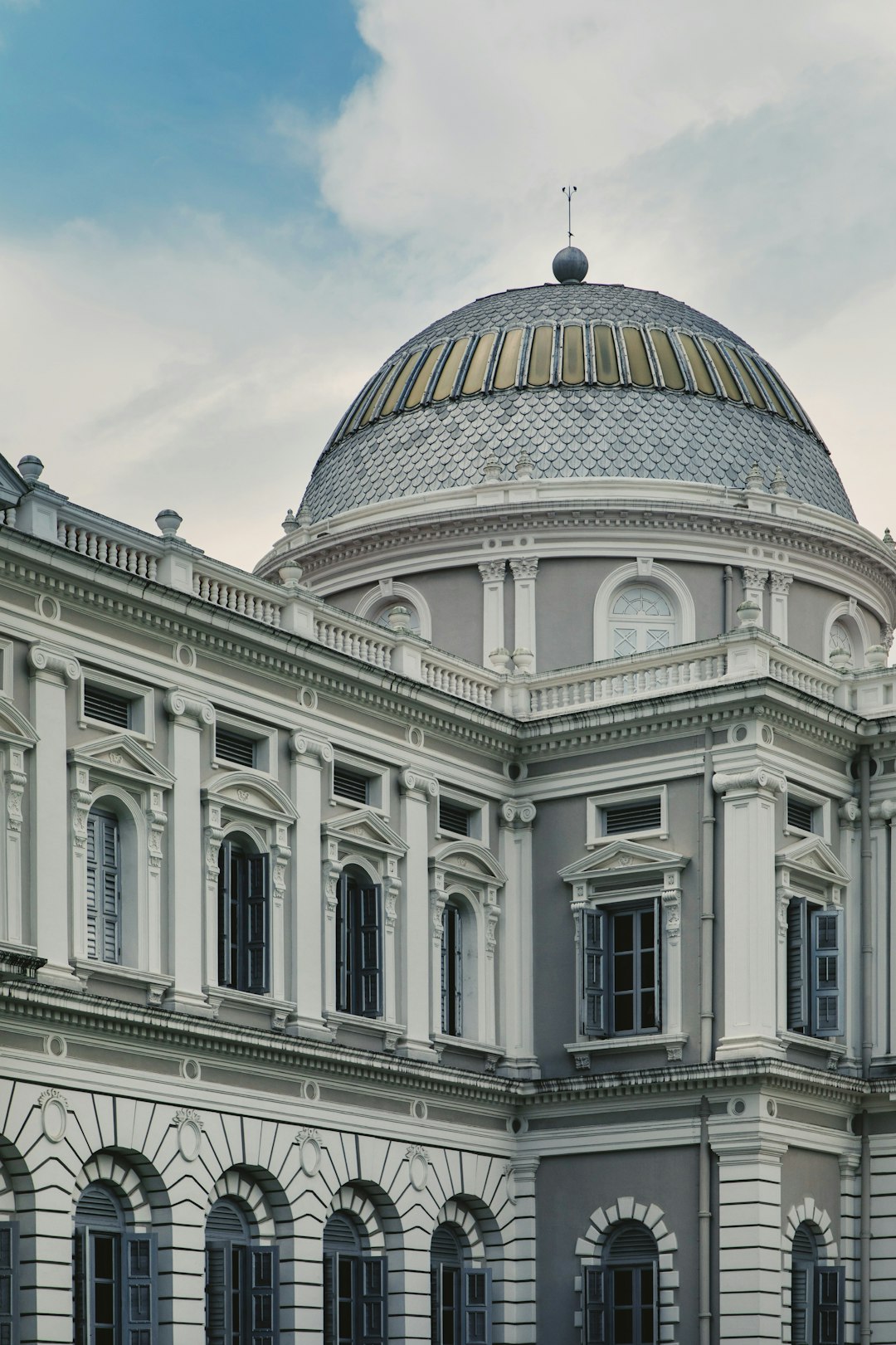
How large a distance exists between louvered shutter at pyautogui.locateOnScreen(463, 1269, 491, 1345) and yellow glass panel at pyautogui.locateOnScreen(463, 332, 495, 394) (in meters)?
18.0

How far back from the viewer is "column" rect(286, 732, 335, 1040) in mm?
31109

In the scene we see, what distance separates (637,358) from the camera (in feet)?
144

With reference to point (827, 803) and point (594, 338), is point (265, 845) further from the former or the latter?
point (594, 338)

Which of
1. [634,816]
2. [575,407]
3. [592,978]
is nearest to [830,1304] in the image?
[592,978]

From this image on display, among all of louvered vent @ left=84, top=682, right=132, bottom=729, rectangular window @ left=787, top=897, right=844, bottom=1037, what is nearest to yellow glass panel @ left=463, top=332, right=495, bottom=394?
rectangular window @ left=787, top=897, right=844, bottom=1037

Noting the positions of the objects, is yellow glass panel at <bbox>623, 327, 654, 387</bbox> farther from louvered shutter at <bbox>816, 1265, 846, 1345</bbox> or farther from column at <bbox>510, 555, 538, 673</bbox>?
louvered shutter at <bbox>816, 1265, 846, 1345</bbox>

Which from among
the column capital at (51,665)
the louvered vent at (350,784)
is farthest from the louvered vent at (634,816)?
the column capital at (51,665)

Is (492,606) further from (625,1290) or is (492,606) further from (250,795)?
(625,1290)

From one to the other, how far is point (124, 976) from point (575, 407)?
18.7 metres

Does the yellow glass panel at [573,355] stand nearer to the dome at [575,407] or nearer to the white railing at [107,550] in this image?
the dome at [575,407]

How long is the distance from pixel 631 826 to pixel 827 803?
123 inches

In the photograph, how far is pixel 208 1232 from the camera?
29438 mm

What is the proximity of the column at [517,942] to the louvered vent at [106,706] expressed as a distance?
326 inches

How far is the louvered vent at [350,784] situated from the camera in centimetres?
3288
